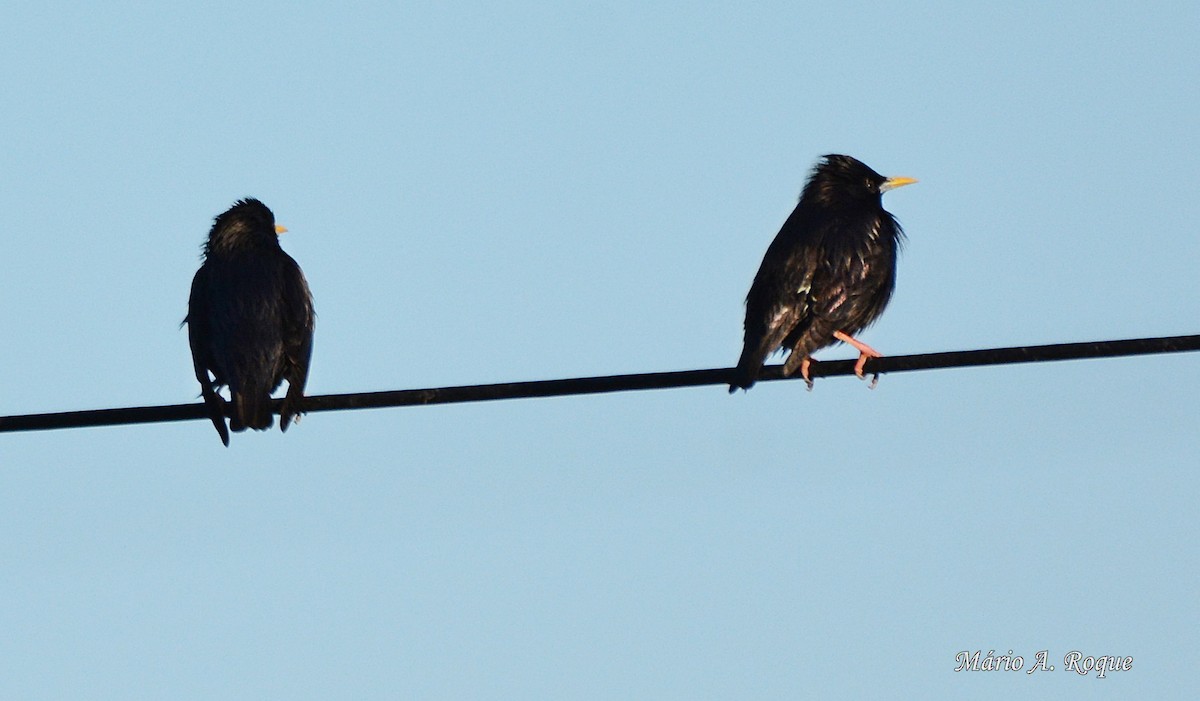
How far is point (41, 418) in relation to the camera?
689cm

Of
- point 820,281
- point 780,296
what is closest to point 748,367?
point 780,296

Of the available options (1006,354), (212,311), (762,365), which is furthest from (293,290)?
(1006,354)

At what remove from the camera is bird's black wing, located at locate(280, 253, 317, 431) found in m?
9.95

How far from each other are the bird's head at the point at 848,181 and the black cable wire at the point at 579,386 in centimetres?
459

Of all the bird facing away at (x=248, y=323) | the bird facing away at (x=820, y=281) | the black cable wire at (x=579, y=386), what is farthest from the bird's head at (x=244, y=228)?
the black cable wire at (x=579, y=386)

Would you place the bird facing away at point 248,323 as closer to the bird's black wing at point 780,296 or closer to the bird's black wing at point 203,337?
the bird's black wing at point 203,337

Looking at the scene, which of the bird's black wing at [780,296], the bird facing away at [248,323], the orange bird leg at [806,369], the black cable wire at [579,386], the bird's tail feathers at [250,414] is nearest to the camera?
the black cable wire at [579,386]

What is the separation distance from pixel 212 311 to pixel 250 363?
0.84m

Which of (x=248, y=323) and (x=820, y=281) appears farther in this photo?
(x=820, y=281)

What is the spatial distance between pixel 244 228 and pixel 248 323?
139 cm

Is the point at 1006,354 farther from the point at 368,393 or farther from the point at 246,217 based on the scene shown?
the point at 246,217

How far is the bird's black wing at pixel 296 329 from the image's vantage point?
995 cm

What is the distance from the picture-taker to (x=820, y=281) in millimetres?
10438

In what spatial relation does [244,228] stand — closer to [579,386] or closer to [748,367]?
[748,367]
